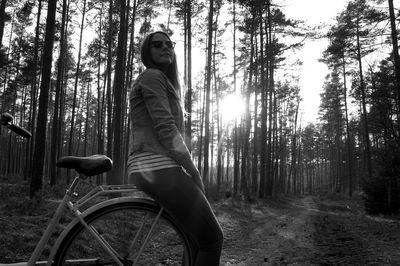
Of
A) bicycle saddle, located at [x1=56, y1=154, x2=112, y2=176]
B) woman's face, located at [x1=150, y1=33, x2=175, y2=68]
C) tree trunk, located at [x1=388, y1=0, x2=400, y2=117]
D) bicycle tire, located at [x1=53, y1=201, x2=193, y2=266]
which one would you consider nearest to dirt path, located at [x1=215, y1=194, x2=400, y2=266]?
bicycle tire, located at [x1=53, y1=201, x2=193, y2=266]

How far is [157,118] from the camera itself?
7.55 ft

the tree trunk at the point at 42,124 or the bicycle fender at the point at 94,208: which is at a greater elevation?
the tree trunk at the point at 42,124

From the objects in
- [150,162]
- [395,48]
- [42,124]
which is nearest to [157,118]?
[150,162]

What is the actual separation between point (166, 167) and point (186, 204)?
283mm

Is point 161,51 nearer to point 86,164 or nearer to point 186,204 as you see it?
point 86,164

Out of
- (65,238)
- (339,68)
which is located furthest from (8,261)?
(339,68)

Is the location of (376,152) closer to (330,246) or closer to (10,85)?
(330,246)

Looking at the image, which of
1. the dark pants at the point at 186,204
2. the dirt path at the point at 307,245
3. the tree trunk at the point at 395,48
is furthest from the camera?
the tree trunk at the point at 395,48

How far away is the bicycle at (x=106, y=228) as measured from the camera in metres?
2.42

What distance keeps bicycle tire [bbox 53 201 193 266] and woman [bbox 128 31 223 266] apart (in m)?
0.20

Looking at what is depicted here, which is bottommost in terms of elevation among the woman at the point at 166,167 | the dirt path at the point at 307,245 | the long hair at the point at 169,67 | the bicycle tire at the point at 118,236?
the dirt path at the point at 307,245

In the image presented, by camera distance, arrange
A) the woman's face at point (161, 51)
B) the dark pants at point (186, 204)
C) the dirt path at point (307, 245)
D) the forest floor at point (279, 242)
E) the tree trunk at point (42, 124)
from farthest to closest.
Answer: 1. the tree trunk at point (42, 124)
2. the dirt path at point (307, 245)
3. the forest floor at point (279, 242)
4. the woman's face at point (161, 51)
5. the dark pants at point (186, 204)

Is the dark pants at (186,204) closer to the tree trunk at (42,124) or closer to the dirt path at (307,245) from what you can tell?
the dirt path at (307,245)

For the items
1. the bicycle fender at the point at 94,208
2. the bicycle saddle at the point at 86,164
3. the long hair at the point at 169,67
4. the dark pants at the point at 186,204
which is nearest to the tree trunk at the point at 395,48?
the long hair at the point at 169,67
